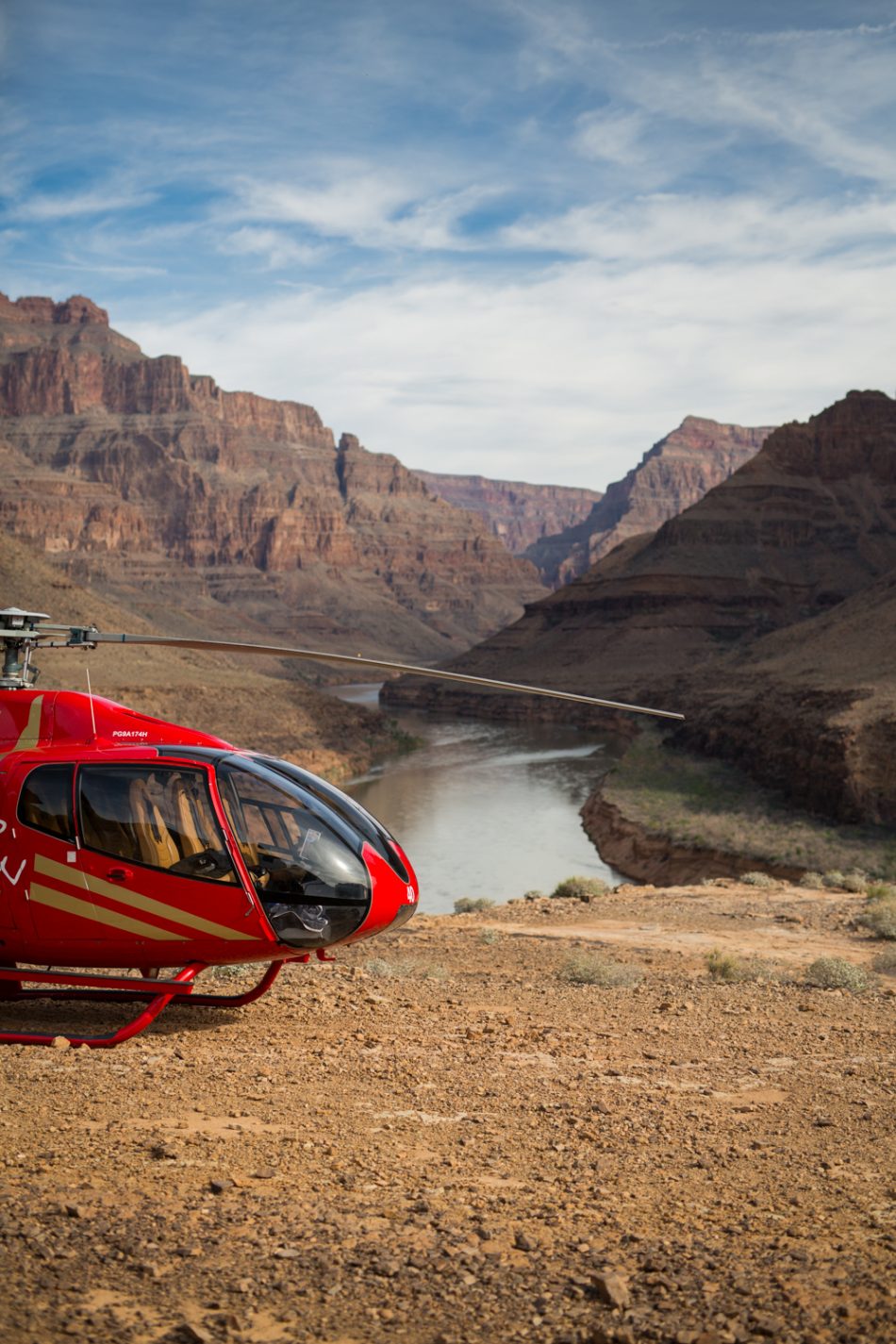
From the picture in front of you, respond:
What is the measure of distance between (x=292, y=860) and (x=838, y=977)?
575cm

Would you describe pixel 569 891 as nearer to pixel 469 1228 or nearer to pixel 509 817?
pixel 469 1228

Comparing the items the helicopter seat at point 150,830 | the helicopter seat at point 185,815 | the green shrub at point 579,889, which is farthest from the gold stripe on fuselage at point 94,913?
the green shrub at point 579,889

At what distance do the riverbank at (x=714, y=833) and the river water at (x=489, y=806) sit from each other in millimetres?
1085

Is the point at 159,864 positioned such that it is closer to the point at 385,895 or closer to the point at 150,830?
the point at 150,830

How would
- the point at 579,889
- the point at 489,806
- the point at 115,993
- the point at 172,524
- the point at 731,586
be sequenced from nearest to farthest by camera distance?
1. the point at 115,993
2. the point at 579,889
3. the point at 489,806
4. the point at 731,586
5. the point at 172,524

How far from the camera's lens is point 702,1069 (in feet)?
24.5

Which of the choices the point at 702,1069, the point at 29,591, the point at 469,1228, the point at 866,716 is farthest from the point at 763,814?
→ the point at 29,591

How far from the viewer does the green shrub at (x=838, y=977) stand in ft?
34.6

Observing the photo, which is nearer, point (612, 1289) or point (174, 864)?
point (612, 1289)

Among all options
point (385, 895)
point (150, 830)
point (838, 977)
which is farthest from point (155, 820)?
point (838, 977)

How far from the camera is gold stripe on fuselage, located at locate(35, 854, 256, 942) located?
24.0 feet

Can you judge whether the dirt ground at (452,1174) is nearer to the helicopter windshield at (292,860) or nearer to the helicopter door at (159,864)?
the helicopter door at (159,864)

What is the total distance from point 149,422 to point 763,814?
178796 mm

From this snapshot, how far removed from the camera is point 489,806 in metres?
46.2
